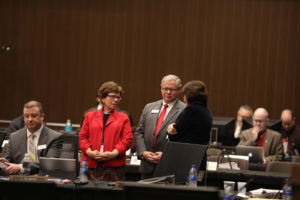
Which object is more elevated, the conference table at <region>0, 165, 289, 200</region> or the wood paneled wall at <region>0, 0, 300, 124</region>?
the wood paneled wall at <region>0, 0, 300, 124</region>

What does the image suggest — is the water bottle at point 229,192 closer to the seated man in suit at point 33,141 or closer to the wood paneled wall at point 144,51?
the seated man in suit at point 33,141

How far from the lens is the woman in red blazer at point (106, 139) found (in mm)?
4461

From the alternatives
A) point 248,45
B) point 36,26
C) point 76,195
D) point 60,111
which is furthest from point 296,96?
point 76,195

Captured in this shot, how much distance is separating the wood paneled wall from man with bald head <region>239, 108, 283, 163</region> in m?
3.25

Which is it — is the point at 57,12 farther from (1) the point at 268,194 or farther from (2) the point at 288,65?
(1) the point at 268,194

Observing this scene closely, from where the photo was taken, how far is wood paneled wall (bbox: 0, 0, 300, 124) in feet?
31.4

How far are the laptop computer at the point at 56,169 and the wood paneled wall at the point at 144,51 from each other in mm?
5918

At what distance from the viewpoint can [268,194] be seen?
388cm

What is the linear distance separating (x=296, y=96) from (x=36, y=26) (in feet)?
18.0

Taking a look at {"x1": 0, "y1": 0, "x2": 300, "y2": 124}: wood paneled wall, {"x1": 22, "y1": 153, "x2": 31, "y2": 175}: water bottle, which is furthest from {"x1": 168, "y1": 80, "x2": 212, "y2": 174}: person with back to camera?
{"x1": 0, "y1": 0, "x2": 300, "y2": 124}: wood paneled wall

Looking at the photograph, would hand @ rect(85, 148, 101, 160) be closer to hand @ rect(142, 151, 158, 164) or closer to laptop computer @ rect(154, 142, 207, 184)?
hand @ rect(142, 151, 158, 164)

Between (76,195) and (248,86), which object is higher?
(248,86)

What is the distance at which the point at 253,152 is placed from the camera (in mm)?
5785

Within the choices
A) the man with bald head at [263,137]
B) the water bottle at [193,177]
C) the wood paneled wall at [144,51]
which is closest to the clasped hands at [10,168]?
the water bottle at [193,177]
